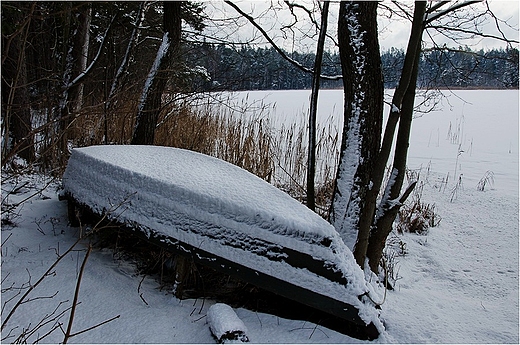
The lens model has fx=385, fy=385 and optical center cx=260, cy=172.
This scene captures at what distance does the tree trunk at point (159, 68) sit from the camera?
13.3 ft

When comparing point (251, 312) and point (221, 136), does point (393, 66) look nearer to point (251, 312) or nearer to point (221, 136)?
point (251, 312)

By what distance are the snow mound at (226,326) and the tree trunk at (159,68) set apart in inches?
105

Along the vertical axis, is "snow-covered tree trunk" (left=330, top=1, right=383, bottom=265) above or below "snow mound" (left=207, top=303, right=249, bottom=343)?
above

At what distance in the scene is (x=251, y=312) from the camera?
2.11m

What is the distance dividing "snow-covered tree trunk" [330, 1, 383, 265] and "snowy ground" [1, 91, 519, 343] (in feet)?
1.84

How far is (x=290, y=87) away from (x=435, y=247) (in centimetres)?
793

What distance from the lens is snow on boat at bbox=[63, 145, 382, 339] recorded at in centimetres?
184

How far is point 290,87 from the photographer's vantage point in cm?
1067

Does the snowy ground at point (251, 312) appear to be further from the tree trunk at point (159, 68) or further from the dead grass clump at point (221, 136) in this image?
the dead grass clump at point (221, 136)

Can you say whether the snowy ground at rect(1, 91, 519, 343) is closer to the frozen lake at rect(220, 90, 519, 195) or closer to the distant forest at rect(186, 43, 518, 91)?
the frozen lake at rect(220, 90, 519, 195)

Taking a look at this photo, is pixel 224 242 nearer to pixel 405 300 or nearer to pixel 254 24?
pixel 405 300

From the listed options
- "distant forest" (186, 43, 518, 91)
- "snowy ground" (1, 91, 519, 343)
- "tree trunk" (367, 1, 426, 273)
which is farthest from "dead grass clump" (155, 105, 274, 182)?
"tree trunk" (367, 1, 426, 273)

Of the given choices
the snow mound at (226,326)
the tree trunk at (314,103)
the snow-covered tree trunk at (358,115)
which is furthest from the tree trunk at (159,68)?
the snow mound at (226,326)

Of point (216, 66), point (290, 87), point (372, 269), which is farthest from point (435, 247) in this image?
point (290, 87)
